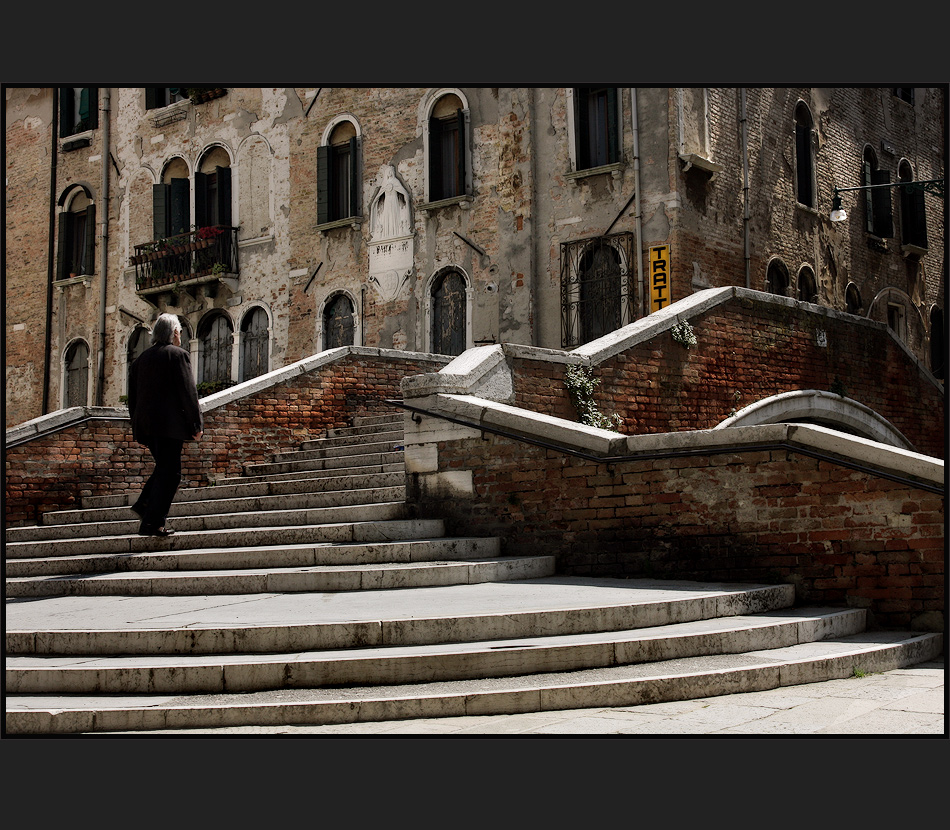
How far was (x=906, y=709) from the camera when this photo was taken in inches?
174

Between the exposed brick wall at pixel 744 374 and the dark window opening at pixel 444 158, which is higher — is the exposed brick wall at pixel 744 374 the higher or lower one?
the lower one

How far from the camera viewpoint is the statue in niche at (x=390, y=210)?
17812 millimetres

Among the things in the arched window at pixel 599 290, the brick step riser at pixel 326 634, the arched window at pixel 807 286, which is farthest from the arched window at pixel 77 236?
the brick step riser at pixel 326 634

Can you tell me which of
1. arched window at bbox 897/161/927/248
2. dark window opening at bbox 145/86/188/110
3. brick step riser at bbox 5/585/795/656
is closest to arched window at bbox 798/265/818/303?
arched window at bbox 897/161/927/248

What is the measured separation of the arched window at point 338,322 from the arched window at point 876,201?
9.08m

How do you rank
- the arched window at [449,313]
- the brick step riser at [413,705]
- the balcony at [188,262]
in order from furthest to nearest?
the balcony at [188,262]
the arched window at [449,313]
the brick step riser at [413,705]

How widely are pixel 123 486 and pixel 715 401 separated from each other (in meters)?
6.27

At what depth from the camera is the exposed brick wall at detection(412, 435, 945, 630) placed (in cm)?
616

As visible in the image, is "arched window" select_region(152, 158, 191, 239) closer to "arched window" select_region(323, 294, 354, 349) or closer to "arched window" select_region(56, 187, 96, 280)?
"arched window" select_region(56, 187, 96, 280)

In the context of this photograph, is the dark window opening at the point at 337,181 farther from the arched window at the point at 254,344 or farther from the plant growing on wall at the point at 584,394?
the plant growing on wall at the point at 584,394

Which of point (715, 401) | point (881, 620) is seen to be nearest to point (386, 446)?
point (715, 401)

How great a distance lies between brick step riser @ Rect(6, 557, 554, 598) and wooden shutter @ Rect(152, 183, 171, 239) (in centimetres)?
1487

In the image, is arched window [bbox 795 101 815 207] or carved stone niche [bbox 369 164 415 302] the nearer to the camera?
arched window [bbox 795 101 815 207]

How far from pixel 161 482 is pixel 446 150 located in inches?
447
